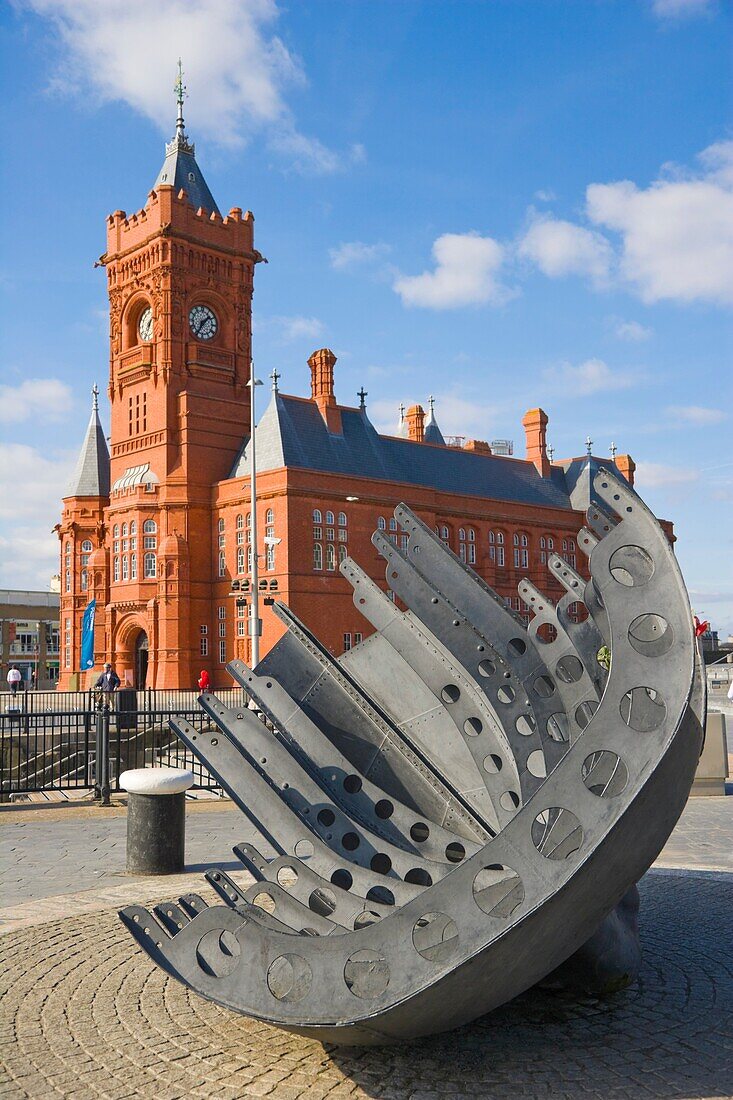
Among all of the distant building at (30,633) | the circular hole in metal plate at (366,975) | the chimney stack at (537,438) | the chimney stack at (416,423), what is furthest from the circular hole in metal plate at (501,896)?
the distant building at (30,633)

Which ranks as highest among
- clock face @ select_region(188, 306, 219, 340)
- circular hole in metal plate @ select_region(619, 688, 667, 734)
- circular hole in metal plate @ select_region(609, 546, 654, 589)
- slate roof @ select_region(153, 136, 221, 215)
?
slate roof @ select_region(153, 136, 221, 215)

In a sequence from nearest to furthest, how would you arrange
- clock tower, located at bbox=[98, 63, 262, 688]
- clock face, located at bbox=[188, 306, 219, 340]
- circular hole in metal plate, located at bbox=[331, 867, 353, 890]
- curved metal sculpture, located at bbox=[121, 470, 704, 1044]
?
curved metal sculpture, located at bbox=[121, 470, 704, 1044]
circular hole in metal plate, located at bbox=[331, 867, 353, 890]
clock tower, located at bbox=[98, 63, 262, 688]
clock face, located at bbox=[188, 306, 219, 340]

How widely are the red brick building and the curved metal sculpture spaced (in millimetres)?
37206

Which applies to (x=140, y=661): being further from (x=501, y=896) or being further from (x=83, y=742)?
(x=501, y=896)

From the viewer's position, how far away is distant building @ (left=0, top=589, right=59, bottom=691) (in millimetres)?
86500

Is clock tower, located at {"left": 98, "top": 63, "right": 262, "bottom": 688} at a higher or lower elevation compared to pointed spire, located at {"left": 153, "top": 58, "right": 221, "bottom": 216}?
lower

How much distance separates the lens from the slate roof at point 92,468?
59.7m

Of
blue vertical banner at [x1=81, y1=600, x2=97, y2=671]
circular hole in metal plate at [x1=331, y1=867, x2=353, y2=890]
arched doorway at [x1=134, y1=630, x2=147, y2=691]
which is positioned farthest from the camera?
arched doorway at [x1=134, y1=630, x2=147, y2=691]

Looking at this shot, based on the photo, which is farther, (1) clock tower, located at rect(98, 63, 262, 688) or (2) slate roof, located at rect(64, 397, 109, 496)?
(2) slate roof, located at rect(64, 397, 109, 496)

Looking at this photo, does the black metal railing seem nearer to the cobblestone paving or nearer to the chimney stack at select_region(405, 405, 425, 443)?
the cobblestone paving

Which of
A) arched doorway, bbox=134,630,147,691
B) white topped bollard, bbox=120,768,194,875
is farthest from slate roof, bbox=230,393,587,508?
white topped bollard, bbox=120,768,194,875

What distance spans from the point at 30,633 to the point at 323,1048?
92.5m

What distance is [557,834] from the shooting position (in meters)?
4.49

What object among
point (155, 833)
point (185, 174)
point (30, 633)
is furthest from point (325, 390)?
point (30, 633)
